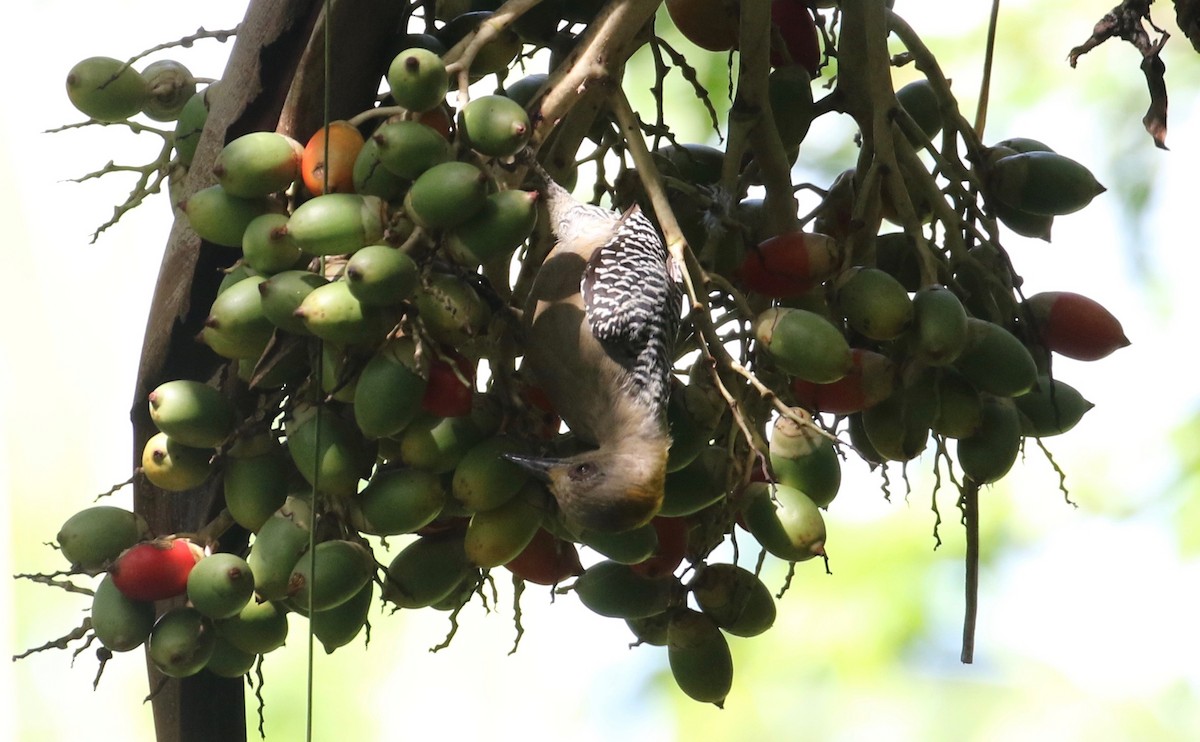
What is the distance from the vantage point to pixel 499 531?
78 cm

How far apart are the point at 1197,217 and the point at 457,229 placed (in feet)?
4.67

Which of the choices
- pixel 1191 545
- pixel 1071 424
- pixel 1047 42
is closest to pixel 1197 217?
pixel 1047 42

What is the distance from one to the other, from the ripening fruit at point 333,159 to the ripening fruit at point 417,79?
0.05 meters

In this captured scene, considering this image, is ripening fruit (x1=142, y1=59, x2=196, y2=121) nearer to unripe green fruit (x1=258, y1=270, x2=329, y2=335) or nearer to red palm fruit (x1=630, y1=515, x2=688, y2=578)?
unripe green fruit (x1=258, y1=270, x2=329, y2=335)

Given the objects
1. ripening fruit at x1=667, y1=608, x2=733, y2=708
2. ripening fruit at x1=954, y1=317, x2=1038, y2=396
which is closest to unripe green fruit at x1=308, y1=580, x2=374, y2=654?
ripening fruit at x1=667, y1=608, x2=733, y2=708

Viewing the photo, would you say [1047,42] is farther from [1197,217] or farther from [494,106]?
[494,106]

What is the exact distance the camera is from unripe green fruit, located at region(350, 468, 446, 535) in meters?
0.78

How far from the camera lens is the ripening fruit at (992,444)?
2.95 feet

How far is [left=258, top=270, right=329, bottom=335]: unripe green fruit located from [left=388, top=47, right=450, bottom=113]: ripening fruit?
0.41ft

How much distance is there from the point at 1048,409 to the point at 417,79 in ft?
1.70

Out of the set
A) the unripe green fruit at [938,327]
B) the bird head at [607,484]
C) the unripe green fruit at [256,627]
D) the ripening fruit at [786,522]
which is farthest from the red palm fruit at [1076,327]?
the unripe green fruit at [256,627]

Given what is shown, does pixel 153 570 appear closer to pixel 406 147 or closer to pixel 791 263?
pixel 406 147

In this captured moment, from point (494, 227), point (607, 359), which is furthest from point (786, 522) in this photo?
point (494, 227)

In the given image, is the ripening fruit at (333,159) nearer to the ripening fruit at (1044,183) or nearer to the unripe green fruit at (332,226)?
the unripe green fruit at (332,226)
